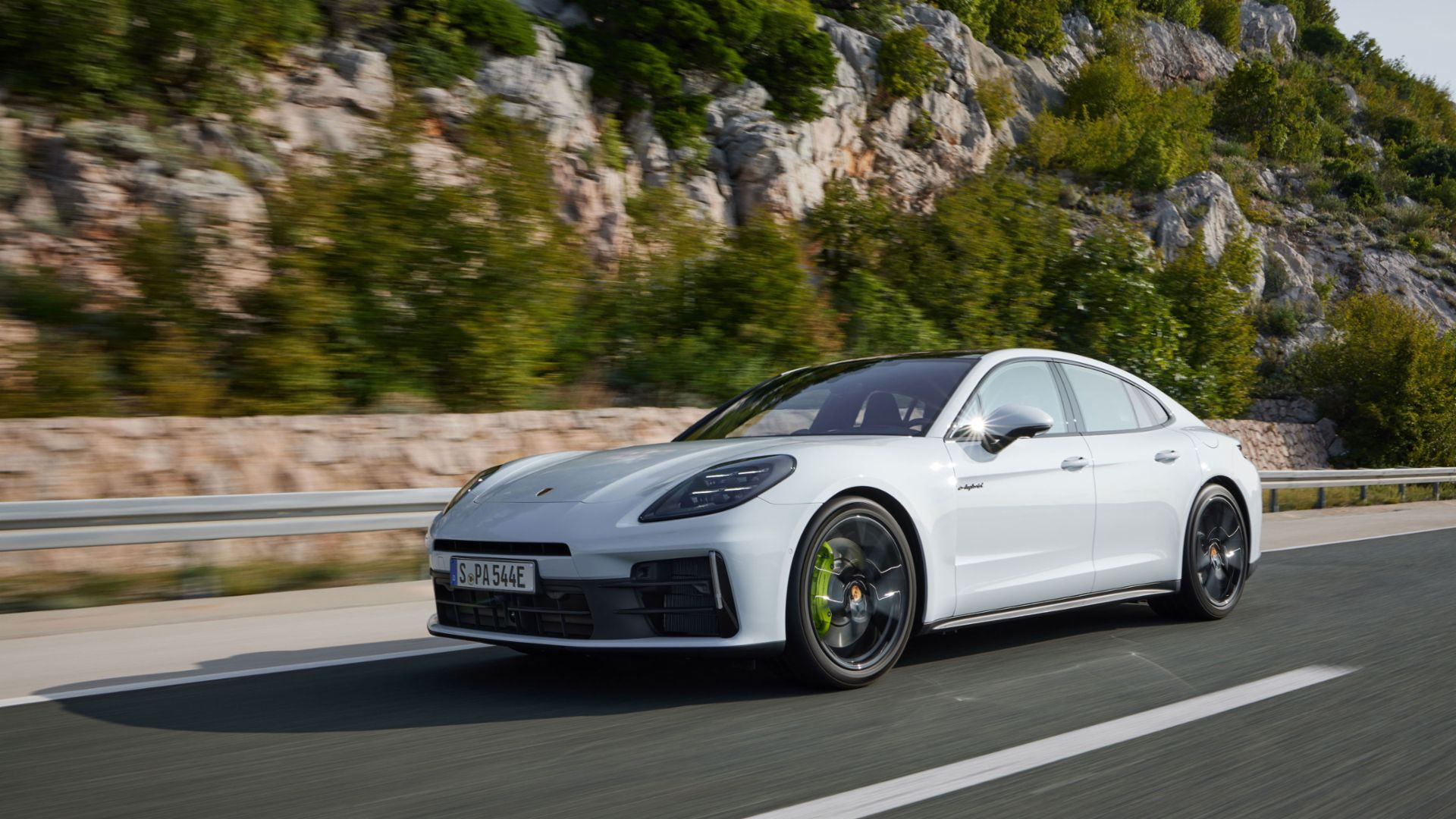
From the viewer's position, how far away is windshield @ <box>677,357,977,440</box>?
17.1 feet

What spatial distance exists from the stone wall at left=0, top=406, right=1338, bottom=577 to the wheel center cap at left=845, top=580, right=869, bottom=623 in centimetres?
502

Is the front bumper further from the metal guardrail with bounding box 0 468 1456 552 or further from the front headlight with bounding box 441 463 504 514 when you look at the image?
Result: the metal guardrail with bounding box 0 468 1456 552

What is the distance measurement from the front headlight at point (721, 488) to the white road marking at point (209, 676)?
5.70 feet

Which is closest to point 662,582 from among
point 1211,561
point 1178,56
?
point 1211,561

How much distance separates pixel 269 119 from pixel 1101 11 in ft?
171

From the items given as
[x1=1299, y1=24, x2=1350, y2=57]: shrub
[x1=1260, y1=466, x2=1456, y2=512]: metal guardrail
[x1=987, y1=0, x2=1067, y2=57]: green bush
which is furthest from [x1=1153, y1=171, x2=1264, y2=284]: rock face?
[x1=1299, y1=24, x2=1350, y2=57]: shrub

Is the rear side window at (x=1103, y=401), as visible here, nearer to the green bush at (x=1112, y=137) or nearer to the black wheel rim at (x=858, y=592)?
the black wheel rim at (x=858, y=592)

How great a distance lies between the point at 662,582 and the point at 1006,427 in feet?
5.58

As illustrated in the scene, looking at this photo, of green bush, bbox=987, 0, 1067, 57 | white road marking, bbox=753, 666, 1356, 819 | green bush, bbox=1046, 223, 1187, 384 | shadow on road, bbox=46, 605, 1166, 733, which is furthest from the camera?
green bush, bbox=987, 0, 1067, 57

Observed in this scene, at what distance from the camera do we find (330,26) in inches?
859

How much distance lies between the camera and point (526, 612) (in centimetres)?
427

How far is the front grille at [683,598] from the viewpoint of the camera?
13.4 ft

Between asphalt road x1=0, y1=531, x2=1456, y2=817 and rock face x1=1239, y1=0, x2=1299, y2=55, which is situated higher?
rock face x1=1239, y1=0, x2=1299, y2=55

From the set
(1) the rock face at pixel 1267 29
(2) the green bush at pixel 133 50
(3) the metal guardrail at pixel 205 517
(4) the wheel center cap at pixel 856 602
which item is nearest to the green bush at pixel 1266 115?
(1) the rock face at pixel 1267 29
